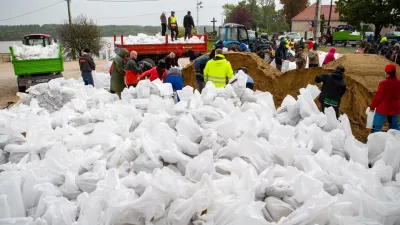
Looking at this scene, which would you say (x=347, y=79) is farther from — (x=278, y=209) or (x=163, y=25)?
(x=163, y=25)

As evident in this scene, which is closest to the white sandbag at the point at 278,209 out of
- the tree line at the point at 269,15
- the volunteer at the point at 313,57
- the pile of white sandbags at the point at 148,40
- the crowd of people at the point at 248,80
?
the crowd of people at the point at 248,80

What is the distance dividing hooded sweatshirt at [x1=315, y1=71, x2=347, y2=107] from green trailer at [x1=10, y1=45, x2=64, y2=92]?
9.40 m

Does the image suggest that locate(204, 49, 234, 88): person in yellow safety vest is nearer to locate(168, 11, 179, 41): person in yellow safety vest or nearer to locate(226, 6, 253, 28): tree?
locate(168, 11, 179, 41): person in yellow safety vest

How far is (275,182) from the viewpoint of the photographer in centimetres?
240

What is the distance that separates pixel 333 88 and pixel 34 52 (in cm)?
1013

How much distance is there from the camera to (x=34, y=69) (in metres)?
11.1

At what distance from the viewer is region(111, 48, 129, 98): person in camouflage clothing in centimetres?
698

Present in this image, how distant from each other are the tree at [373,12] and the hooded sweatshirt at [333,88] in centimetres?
2922

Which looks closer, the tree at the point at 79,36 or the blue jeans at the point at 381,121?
the blue jeans at the point at 381,121

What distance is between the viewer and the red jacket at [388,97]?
4980 millimetres

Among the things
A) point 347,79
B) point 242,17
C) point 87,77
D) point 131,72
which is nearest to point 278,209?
point 131,72

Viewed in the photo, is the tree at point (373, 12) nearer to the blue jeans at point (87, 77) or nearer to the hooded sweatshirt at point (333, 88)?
the hooded sweatshirt at point (333, 88)

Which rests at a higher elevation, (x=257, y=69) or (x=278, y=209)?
(x=257, y=69)

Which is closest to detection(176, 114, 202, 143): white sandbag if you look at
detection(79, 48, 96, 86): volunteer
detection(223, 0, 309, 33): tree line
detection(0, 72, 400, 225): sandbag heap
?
detection(0, 72, 400, 225): sandbag heap
